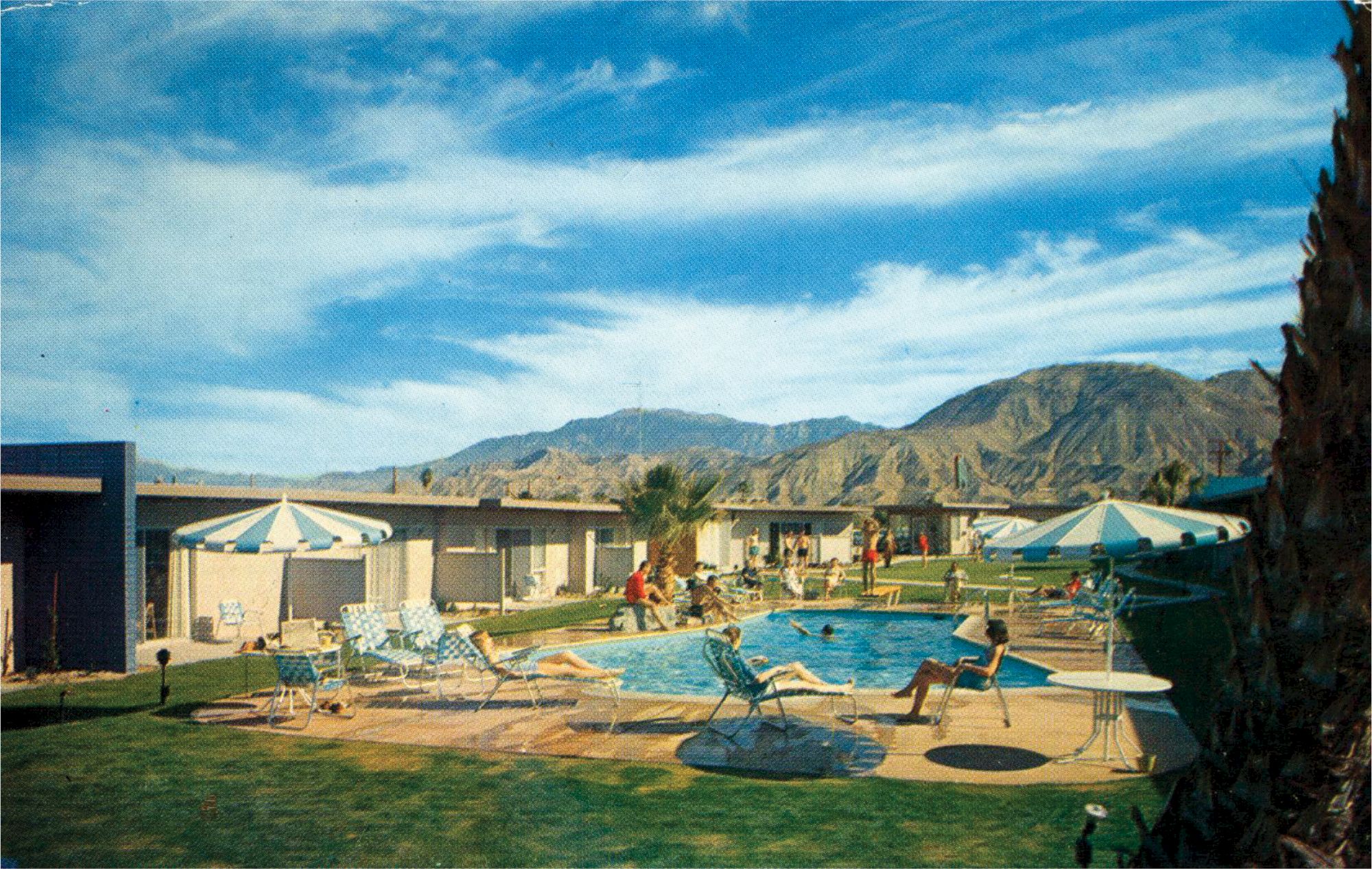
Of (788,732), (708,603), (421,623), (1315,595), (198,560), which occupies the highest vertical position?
(1315,595)

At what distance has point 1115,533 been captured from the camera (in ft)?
26.8

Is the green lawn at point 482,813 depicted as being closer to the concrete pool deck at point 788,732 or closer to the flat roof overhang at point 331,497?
the concrete pool deck at point 788,732

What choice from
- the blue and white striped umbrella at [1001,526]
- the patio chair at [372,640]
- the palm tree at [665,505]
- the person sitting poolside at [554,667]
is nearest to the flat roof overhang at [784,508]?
the palm tree at [665,505]

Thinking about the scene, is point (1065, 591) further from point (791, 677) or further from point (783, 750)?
point (783, 750)

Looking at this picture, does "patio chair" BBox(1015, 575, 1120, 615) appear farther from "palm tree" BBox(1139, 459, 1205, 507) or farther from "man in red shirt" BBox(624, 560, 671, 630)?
"palm tree" BBox(1139, 459, 1205, 507)

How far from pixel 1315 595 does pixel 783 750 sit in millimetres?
5392

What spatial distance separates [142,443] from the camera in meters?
13.4

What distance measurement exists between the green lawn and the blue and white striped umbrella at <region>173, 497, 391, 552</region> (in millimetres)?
2897

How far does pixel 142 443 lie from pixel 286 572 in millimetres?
5267

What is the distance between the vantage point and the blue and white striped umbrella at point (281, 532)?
35.3 ft

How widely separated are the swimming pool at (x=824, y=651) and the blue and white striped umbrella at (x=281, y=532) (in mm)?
4399

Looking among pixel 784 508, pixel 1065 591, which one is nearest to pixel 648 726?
pixel 1065 591

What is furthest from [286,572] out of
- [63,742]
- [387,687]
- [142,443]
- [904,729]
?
[904,729]

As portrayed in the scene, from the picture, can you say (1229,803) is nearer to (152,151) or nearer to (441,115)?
(441,115)
